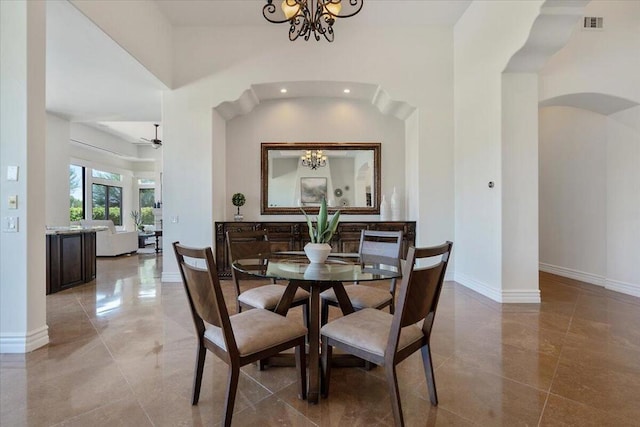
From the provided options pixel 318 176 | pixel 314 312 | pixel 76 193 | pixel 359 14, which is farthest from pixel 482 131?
pixel 76 193

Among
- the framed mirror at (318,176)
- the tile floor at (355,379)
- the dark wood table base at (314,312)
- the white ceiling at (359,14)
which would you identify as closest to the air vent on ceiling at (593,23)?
the white ceiling at (359,14)

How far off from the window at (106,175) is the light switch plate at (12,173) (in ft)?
26.4

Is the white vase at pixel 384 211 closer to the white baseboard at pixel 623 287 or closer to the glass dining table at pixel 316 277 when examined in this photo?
the glass dining table at pixel 316 277

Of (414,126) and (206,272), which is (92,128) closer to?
(414,126)

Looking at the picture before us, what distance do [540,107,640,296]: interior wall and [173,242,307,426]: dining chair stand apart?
190 inches

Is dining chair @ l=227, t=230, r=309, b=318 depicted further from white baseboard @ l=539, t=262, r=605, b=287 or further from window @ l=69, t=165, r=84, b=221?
window @ l=69, t=165, r=84, b=221

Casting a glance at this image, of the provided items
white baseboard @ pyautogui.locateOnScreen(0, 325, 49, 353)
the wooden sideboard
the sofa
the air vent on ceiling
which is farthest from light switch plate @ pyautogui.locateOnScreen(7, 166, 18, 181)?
the air vent on ceiling

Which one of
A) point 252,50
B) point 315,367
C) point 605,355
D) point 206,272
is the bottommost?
point 605,355

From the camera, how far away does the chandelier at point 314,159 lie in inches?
214

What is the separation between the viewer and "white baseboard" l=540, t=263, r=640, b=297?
4.02 m

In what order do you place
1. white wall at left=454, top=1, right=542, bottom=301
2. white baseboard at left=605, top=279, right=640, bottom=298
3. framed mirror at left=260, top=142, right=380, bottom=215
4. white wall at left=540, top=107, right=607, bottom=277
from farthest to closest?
framed mirror at left=260, top=142, right=380, bottom=215 → white wall at left=540, top=107, right=607, bottom=277 → white baseboard at left=605, top=279, right=640, bottom=298 → white wall at left=454, top=1, right=542, bottom=301

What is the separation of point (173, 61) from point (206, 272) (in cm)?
450

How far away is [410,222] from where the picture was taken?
4.86m

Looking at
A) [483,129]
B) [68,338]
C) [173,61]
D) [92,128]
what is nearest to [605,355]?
[483,129]
